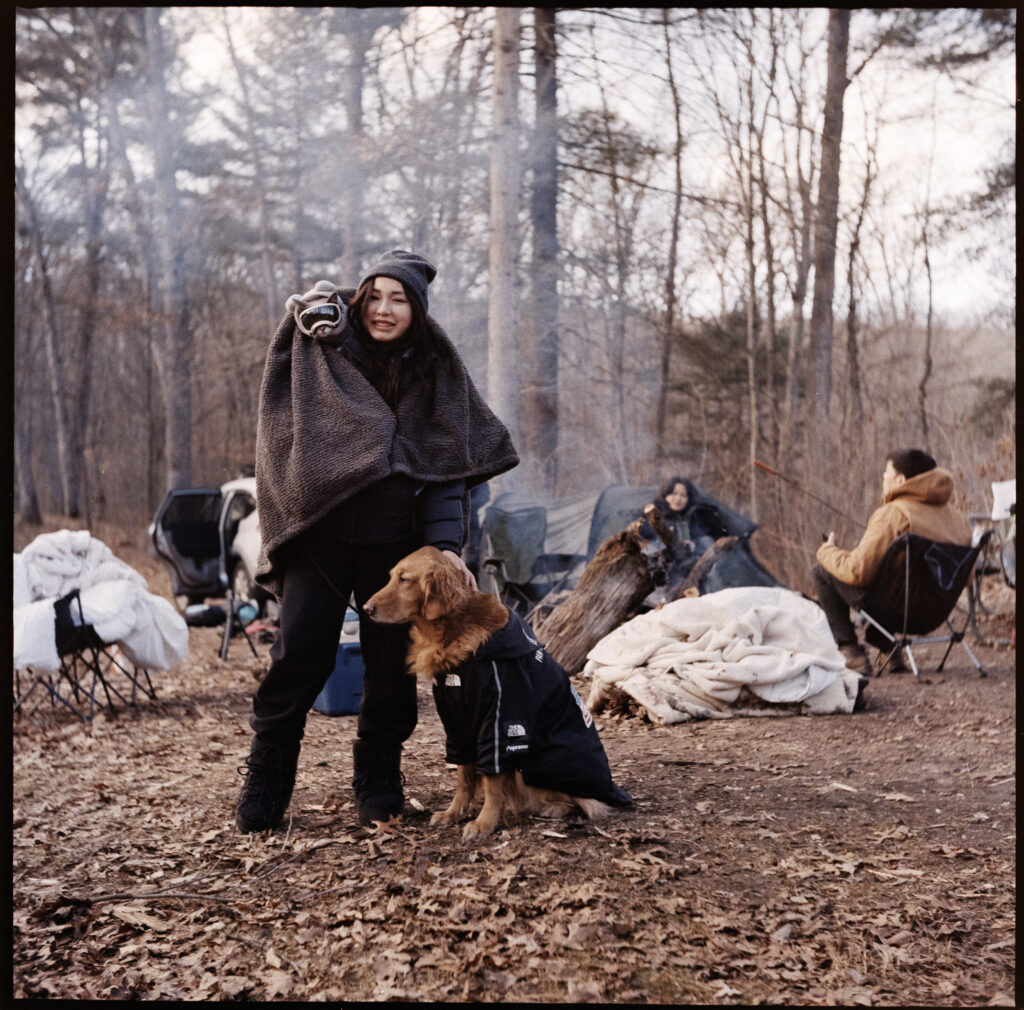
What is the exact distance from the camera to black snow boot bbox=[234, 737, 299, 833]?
10.3 ft

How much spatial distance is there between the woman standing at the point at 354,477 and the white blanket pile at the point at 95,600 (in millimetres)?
2545

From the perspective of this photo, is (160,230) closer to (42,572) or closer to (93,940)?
(42,572)

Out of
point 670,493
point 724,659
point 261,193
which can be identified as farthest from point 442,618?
point 261,193

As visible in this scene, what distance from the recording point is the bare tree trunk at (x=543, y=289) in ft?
30.9

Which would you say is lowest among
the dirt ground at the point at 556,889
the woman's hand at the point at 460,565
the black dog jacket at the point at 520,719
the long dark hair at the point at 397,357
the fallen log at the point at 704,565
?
the dirt ground at the point at 556,889

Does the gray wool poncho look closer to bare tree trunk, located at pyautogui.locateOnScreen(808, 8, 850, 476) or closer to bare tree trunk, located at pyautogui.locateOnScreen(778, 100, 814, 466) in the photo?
bare tree trunk, located at pyautogui.locateOnScreen(808, 8, 850, 476)

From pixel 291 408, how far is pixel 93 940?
1.55m

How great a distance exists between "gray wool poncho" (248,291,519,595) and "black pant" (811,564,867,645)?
3411 mm

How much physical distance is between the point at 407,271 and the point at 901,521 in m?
3.73

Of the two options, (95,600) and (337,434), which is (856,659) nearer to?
(337,434)

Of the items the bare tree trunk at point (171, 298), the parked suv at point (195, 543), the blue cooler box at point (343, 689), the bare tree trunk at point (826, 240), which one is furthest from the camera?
the bare tree trunk at point (171, 298)

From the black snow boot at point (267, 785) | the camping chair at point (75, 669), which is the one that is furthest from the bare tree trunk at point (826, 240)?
the black snow boot at point (267, 785)

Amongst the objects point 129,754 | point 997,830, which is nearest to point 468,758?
point 997,830

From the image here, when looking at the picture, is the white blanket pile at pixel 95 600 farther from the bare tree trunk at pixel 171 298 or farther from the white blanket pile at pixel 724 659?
the bare tree trunk at pixel 171 298
